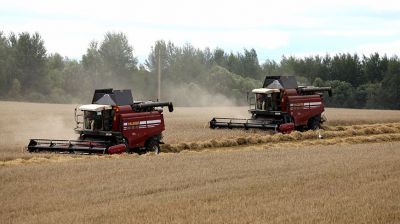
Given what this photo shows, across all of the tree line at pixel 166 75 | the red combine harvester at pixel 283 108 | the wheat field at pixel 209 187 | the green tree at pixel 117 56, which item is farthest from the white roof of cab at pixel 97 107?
the green tree at pixel 117 56

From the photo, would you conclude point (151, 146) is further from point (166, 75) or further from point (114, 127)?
point (166, 75)

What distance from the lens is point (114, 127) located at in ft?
72.7

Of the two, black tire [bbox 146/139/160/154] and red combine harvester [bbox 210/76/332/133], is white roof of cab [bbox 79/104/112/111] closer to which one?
black tire [bbox 146/139/160/154]

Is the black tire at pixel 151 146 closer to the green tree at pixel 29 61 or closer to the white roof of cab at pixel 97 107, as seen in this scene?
the white roof of cab at pixel 97 107

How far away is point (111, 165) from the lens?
17.3 metres

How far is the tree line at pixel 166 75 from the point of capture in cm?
7338

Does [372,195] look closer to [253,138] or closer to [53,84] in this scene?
[253,138]

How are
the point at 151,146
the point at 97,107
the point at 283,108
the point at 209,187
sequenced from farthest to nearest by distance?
the point at 283,108
the point at 151,146
the point at 97,107
the point at 209,187

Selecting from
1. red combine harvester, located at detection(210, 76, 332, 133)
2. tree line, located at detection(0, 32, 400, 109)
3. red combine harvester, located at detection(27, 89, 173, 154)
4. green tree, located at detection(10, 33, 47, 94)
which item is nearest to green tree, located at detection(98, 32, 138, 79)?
tree line, located at detection(0, 32, 400, 109)

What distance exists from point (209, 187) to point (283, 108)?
58.2 feet

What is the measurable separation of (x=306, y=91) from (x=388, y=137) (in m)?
5.24

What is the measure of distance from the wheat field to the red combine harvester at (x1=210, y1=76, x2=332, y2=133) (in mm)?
8616

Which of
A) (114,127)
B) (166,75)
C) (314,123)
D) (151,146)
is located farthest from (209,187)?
(166,75)

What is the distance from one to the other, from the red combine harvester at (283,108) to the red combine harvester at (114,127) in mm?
8331
